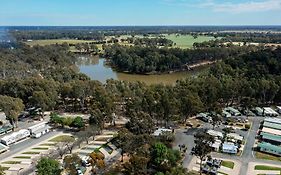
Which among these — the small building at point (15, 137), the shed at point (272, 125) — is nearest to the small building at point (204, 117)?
the shed at point (272, 125)

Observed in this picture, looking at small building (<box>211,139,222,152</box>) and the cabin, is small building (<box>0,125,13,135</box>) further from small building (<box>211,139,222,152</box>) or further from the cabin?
the cabin

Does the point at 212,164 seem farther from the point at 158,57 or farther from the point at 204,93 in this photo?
the point at 158,57

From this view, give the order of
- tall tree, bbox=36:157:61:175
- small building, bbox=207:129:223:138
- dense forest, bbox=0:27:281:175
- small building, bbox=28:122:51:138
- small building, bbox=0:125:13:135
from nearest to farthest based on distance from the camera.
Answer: tall tree, bbox=36:157:61:175
dense forest, bbox=0:27:281:175
small building, bbox=207:129:223:138
small building, bbox=28:122:51:138
small building, bbox=0:125:13:135

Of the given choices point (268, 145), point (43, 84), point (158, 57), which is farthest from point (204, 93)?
point (158, 57)

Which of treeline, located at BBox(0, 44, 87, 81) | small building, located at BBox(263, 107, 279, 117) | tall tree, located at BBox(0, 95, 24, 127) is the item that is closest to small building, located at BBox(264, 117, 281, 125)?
small building, located at BBox(263, 107, 279, 117)

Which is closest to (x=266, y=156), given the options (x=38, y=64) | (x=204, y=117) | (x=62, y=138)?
(x=204, y=117)

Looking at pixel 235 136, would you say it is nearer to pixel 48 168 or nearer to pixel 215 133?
pixel 215 133
